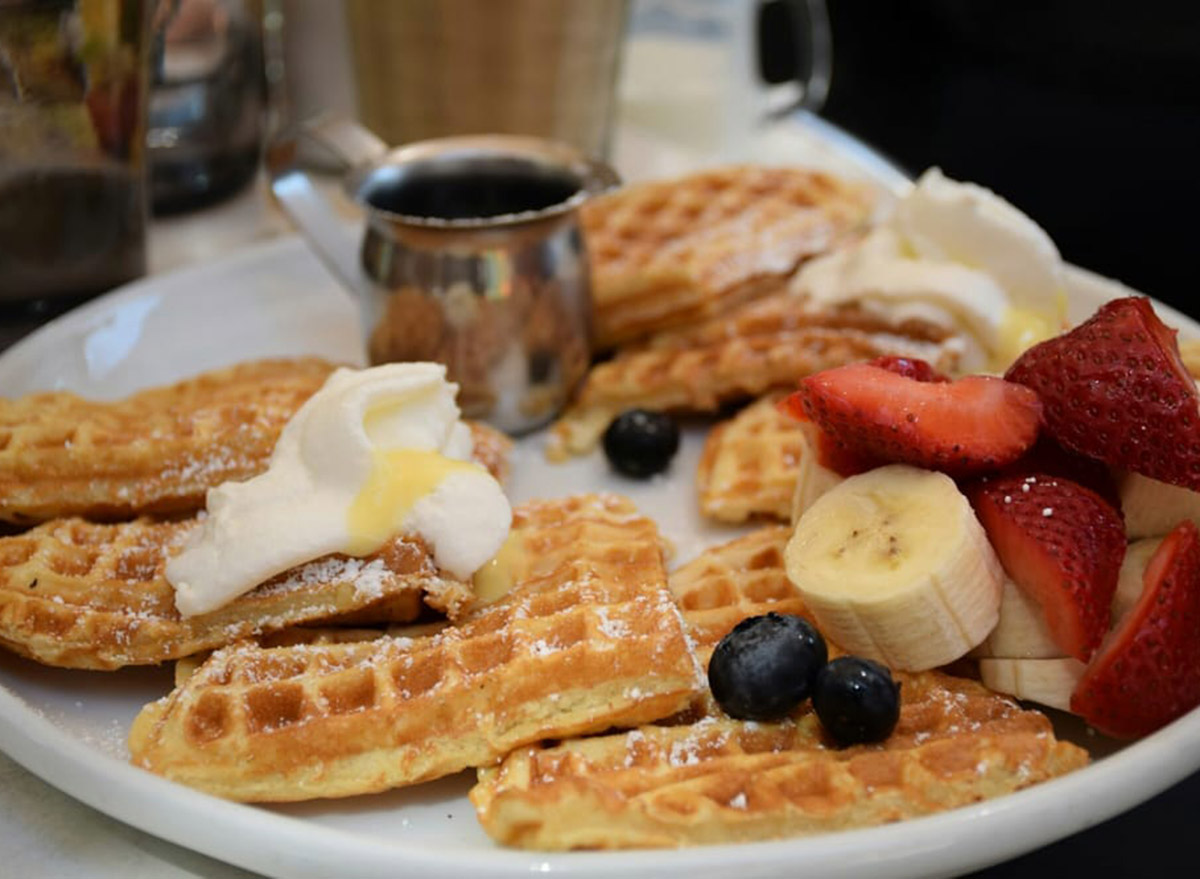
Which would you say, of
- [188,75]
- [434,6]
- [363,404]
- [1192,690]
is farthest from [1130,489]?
[188,75]

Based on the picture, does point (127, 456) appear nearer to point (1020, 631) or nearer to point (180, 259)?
point (1020, 631)

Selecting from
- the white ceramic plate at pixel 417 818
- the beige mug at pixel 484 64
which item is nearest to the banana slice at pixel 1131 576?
the white ceramic plate at pixel 417 818

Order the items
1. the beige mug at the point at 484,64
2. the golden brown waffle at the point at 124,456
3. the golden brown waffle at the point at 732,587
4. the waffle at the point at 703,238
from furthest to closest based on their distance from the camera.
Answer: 1. the beige mug at the point at 484,64
2. the waffle at the point at 703,238
3. the golden brown waffle at the point at 124,456
4. the golden brown waffle at the point at 732,587

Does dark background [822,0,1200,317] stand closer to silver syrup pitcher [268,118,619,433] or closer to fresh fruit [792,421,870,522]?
silver syrup pitcher [268,118,619,433]

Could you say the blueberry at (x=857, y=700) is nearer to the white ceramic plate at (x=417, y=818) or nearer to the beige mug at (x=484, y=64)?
the white ceramic plate at (x=417, y=818)

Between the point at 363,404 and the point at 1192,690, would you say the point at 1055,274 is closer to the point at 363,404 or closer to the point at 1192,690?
the point at 1192,690

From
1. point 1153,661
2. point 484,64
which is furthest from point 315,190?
point 1153,661
